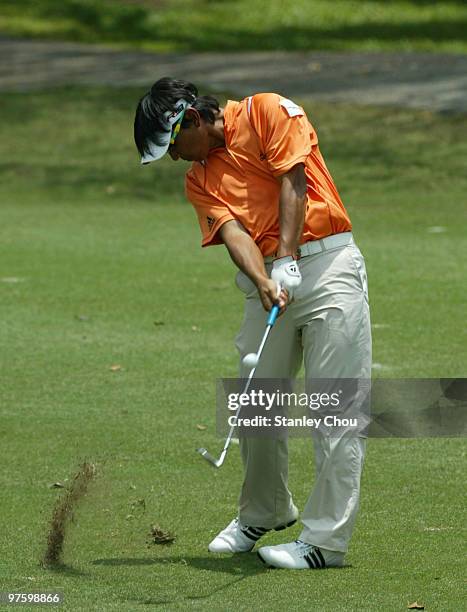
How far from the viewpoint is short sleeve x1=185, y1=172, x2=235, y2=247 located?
19.1 ft

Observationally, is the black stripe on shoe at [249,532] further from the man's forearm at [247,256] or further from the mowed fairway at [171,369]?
the man's forearm at [247,256]

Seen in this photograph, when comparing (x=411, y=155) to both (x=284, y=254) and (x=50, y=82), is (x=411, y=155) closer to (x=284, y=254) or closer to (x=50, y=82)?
(x=50, y=82)

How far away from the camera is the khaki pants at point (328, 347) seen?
5770 millimetres

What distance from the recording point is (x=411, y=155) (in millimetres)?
18562

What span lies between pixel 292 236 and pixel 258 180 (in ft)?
1.06

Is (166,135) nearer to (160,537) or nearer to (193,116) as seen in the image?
(193,116)

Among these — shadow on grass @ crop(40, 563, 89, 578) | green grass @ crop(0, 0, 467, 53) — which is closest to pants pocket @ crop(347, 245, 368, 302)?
shadow on grass @ crop(40, 563, 89, 578)

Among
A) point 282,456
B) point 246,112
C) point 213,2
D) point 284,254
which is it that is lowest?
point 213,2

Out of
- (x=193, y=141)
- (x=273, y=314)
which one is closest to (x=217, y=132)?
(x=193, y=141)

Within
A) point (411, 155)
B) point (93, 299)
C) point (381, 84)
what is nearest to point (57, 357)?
point (93, 299)

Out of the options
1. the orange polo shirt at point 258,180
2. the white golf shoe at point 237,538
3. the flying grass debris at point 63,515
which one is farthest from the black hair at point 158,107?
the white golf shoe at point 237,538

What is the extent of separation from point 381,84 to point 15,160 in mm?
5817

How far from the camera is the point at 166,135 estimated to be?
573 cm

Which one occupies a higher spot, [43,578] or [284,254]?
[284,254]
